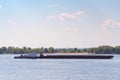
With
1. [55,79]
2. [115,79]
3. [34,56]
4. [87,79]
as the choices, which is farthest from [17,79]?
[34,56]

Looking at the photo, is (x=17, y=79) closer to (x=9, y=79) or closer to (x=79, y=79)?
(x=9, y=79)

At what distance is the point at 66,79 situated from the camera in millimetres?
58625

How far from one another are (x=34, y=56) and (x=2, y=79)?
12402cm

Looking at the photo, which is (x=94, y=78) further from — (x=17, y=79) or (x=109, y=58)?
(x=109, y=58)

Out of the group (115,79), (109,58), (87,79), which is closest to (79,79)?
(87,79)

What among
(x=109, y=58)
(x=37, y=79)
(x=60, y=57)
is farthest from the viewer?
(x=60, y=57)

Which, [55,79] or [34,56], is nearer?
[55,79]

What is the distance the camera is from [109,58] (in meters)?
180

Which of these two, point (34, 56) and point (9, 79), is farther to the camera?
point (34, 56)

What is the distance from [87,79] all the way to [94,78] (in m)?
2.20

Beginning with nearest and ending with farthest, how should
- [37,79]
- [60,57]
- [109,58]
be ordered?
[37,79]
[109,58]
[60,57]

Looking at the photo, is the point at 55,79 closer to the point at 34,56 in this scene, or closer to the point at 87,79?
the point at 87,79

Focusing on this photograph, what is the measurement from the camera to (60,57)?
192625 millimetres

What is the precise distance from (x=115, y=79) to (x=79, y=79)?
5.07 m
